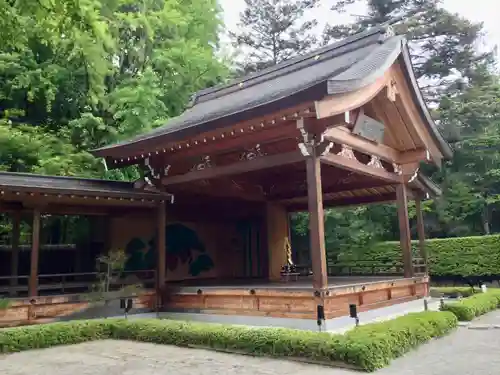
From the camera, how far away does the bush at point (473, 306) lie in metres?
9.27

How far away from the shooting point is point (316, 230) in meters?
7.46

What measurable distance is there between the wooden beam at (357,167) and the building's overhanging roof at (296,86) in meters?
1.33

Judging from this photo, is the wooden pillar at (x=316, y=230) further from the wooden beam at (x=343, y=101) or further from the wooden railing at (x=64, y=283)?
the wooden railing at (x=64, y=283)

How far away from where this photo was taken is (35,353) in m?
7.00

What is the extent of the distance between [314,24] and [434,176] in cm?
1415

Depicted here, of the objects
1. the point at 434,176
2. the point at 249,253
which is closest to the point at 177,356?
the point at 249,253

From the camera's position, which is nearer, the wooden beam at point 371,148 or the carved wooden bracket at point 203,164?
the wooden beam at point 371,148

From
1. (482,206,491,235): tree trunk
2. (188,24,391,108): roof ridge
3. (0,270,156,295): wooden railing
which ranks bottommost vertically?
(0,270,156,295): wooden railing

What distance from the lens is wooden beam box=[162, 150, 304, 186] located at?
8211mm

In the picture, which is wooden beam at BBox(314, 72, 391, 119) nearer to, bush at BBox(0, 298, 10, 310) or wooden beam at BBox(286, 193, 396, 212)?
wooden beam at BBox(286, 193, 396, 212)

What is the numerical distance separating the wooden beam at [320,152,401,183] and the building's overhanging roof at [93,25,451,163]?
1.33 metres

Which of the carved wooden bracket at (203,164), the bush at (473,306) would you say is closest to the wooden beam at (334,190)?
the bush at (473,306)

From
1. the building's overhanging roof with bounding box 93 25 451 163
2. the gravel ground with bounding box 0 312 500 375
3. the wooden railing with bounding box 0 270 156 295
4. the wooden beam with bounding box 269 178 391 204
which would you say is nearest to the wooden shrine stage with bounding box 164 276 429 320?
the wooden railing with bounding box 0 270 156 295

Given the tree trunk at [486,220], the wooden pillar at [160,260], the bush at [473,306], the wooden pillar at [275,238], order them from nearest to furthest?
the bush at [473,306], the wooden pillar at [160,260], the wooden pillar at [275,238], the tree trunk at [486,220]
